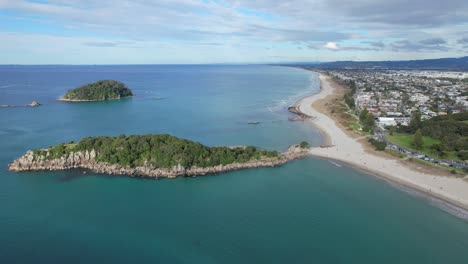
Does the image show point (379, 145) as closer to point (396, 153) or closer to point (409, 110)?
point (396, 153)

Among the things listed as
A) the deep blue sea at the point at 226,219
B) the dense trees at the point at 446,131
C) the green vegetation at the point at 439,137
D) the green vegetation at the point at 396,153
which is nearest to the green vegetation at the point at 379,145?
the green vegetation at the point at 396,153

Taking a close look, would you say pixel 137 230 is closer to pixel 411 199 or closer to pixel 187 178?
pixel 187 178

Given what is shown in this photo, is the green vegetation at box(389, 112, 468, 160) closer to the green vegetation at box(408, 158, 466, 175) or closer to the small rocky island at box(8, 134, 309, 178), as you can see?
the green vegetation at box(408, 158, 466, 175)

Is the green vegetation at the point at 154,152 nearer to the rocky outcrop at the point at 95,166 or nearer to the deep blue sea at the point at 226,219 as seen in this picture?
the rocky outcrop at the point at 95,166

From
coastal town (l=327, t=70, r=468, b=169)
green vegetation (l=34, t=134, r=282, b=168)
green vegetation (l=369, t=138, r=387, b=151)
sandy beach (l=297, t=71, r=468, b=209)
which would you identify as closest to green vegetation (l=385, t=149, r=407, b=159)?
coastal town (l=327, t=70, r=468, b=169)

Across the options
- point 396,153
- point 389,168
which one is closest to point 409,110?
point 396,153

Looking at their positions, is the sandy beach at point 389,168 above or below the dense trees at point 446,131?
below
